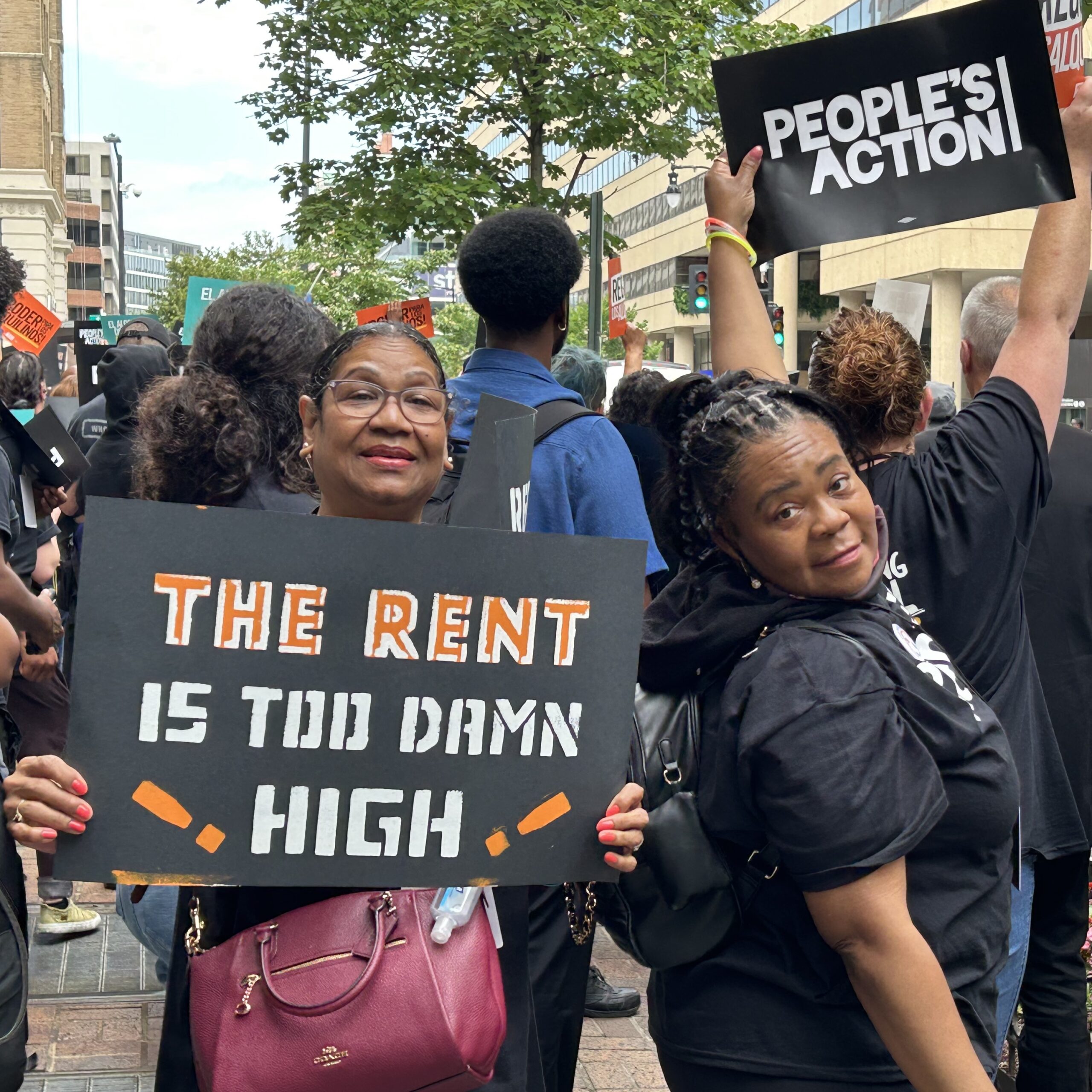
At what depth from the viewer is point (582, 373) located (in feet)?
21.7

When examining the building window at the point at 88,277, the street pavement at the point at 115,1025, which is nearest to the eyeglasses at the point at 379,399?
the street pavement at the point at 115,1025

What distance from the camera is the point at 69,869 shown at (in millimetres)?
1889

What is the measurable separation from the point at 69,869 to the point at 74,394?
9.83 metres

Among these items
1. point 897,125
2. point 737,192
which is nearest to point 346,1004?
point 737,192

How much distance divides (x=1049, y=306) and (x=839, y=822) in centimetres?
127

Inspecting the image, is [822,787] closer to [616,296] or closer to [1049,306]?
[1049,306]

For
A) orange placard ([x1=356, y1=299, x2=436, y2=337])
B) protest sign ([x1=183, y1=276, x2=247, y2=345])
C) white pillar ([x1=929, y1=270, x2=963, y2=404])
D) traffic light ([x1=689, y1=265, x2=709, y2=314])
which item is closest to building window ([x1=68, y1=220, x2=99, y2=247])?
white pillar ([x1=929, y1=270, x2=963, y2=404])

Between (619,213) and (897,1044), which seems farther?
(619,213)

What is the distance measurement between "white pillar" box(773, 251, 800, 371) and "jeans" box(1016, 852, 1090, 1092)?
38698 mm

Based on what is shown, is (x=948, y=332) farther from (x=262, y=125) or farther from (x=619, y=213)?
(x=619, y=213)

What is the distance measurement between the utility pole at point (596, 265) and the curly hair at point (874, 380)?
9516mm

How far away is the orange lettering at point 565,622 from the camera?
202 centimetres

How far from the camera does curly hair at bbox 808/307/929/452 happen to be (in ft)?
10.0

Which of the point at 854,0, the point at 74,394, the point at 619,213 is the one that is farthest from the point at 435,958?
the point at 619,213
